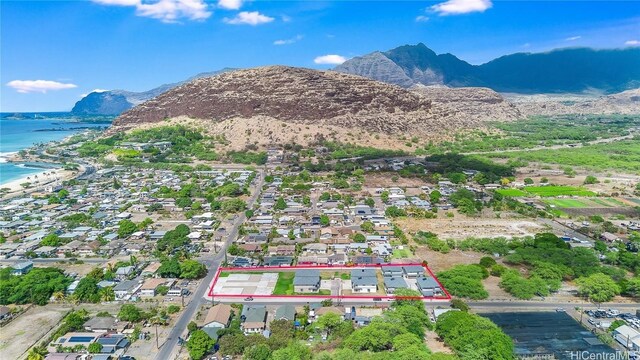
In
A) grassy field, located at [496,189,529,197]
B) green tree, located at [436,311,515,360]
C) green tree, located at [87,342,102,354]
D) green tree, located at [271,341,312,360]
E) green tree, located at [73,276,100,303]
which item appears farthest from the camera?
grassy field, located at [496,189,529,197]

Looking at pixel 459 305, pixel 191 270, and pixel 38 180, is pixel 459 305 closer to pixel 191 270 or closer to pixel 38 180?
pixel 191 270

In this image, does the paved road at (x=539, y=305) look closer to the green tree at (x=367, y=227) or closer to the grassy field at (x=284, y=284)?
the grassy field at (x=284, y=284)

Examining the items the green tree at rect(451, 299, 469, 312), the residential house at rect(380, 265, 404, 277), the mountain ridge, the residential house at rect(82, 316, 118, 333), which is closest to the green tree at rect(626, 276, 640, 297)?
the green tree at rect(451, 299, 469, 312)

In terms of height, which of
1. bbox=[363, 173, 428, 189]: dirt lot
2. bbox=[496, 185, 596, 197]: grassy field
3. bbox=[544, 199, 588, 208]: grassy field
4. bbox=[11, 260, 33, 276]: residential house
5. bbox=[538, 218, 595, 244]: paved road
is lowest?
bbox=[538, 218, 595, 244]: paved road

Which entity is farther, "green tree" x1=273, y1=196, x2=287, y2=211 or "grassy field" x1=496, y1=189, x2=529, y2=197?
"grassy field" x1=496, y1=189, x2=529, y2=197

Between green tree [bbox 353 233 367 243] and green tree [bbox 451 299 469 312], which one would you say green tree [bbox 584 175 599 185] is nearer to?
green tree [bbox 353 233 367 243]

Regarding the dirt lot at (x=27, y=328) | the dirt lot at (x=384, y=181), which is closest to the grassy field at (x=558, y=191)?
the dirt lot at (x=384, y=181)

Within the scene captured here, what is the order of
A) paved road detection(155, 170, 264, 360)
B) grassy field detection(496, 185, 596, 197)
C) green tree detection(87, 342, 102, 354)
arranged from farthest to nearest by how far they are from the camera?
grassy field detection(496, 185, 596, 197), paved road detection(155, 170, 264, 360), green tree detection(87, 342, 102, 354)

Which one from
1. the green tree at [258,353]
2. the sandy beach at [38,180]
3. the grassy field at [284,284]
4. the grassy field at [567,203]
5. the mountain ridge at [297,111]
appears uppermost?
the mountain ridge at [297,111]
